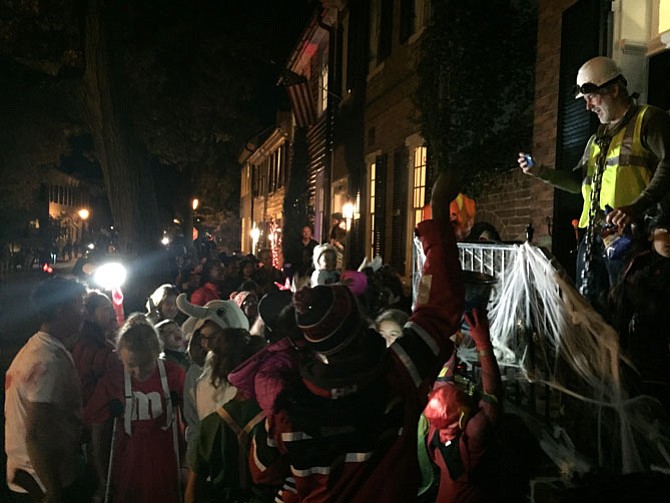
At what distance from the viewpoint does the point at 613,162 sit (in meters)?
3.81

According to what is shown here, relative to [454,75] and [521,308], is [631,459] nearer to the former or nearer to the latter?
[521,308]

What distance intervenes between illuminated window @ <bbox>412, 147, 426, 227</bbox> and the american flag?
1001 cm

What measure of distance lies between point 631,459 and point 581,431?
43cm

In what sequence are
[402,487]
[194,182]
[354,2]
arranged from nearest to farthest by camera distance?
[402,487] → [354,2] → [194,182]

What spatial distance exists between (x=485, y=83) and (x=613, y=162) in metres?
4.73

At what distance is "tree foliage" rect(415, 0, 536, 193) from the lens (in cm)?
819

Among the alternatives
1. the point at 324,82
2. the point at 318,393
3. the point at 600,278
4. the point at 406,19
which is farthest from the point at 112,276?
the point at 324,82

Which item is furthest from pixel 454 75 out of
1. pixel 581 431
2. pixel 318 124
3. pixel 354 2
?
pixel 318 124

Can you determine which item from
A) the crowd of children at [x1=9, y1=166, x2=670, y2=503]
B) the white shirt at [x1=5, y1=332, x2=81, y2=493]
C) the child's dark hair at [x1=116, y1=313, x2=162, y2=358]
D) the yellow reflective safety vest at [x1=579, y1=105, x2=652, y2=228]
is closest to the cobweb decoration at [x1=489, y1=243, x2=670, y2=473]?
the crowd of children at [x1=9, y1=166, x2=670, y2=503]

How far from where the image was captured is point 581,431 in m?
3.59

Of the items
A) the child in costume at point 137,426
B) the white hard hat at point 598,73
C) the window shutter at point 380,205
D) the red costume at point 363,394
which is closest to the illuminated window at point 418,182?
the window shutter at point 380,205

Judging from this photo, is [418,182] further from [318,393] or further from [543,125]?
[318,393]

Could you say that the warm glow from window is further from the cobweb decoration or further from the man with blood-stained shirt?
the man with blood-stained shirt

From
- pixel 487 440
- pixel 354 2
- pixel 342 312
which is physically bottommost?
pixel 487 440
